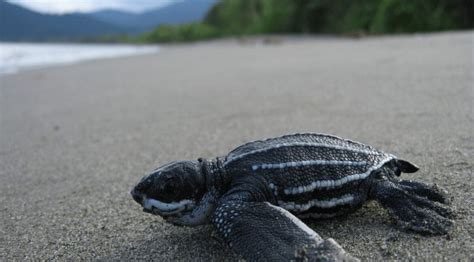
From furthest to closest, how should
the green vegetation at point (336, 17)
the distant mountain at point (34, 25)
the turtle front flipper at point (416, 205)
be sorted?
the distant mountain at point (34, 25) < the green vegetation at point (336, 17) < the turtle front flipper at point (416, 205)

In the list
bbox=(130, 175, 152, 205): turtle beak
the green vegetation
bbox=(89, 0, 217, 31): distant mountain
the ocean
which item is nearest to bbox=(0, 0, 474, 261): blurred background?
bbox=(130, 175, 152, 205): turtle beak

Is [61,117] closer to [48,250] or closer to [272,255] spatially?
[48,250]

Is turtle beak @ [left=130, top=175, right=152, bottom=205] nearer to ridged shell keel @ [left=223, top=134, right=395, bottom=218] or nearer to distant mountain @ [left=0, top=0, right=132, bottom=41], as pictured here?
ridged shell keel @ [left=223, top=134, right=395, bottom=218]

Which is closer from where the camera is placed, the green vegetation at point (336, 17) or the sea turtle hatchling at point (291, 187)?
the sea turtle hatchling at point (291, 187)

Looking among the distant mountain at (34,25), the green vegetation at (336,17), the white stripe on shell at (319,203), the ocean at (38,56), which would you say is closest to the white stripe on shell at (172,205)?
the white stripe on shell at (319,203)

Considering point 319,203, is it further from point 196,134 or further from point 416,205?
point 196,134

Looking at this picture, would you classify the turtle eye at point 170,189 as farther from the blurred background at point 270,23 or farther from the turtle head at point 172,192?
the blurred background at point 270,23
